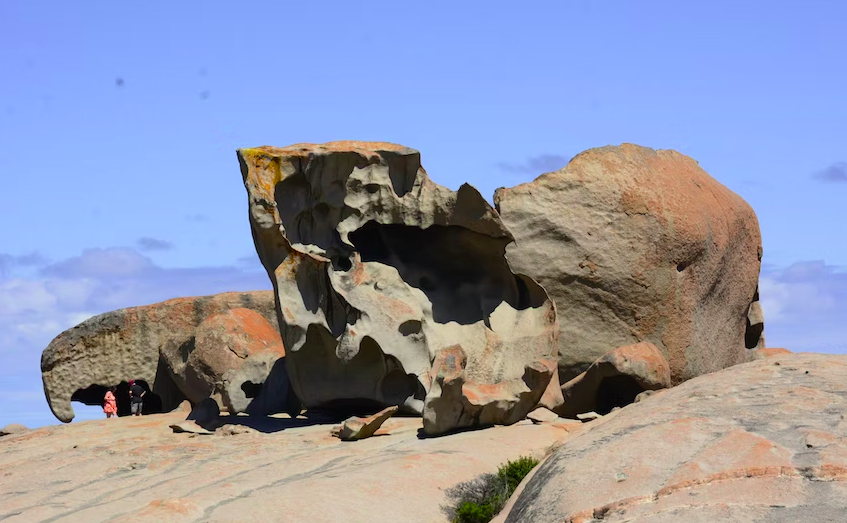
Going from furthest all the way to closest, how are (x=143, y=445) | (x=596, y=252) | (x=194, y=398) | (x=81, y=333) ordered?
(x=81, y=333) < (x=194, y=398) < (x=596, y=252) < (x=143, y=445)

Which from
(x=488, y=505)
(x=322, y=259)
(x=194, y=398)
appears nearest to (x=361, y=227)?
(x=322, y=259)

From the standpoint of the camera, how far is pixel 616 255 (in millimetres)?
17172

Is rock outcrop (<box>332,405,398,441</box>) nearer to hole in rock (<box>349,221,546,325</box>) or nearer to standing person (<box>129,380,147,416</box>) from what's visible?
hole in rock (<box>349,221,546,325</box>)

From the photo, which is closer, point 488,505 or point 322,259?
point 488,505

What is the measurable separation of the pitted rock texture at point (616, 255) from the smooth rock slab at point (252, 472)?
324 centimetres

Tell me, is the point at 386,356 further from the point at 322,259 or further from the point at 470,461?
the point at 470,461

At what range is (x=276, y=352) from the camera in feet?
59.7

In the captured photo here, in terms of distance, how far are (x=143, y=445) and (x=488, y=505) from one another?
18.5ft

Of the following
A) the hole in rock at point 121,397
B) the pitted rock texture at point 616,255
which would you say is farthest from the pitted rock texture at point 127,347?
the pitted rock texture at point 616,255

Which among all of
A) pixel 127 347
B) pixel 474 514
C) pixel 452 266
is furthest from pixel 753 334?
pixel 474 514

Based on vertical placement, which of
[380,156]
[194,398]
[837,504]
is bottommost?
[837,504]

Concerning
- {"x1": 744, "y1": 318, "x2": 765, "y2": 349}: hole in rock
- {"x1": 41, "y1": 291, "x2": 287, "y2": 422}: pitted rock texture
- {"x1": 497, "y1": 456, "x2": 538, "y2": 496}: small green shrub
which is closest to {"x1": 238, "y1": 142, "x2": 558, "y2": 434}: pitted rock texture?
{"x1": 497, "y1": 456, "x2": 538, "y2": 496}: small green shrub

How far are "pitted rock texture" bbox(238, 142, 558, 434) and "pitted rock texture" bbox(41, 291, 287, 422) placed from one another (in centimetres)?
544

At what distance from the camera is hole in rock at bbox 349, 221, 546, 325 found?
16.4 metres
